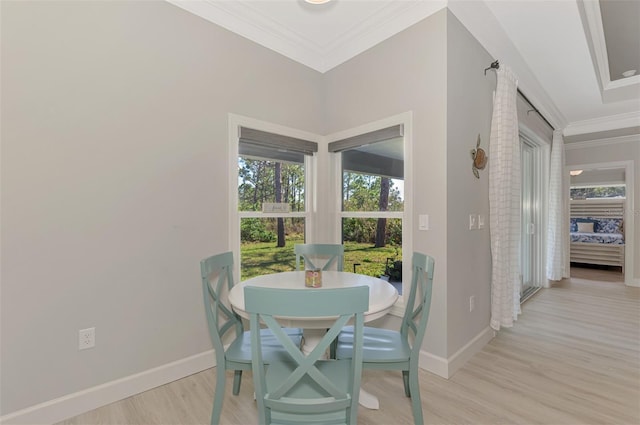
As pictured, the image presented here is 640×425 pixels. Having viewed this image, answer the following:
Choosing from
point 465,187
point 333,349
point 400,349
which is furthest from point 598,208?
point 333,349

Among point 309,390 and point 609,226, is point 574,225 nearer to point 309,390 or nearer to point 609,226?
point 609,226

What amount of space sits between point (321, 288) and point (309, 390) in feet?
1.85

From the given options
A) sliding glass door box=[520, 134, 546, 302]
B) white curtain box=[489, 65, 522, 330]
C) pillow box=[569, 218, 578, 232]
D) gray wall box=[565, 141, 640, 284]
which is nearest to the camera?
white curtain box=[489, 65, 522, 330]

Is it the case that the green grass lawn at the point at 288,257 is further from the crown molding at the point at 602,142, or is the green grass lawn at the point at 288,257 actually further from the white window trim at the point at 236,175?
the crown molding at the point at 602,142

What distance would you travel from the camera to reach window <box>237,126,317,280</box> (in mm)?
2502

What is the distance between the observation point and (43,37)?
5.26ft

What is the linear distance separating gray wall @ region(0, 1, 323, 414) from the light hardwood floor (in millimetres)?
332

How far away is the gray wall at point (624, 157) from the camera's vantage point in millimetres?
4836

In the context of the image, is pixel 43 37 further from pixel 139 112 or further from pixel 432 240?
pixel 432 240

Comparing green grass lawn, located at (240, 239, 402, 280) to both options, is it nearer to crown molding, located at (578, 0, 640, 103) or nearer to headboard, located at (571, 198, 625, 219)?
crown molding, located at (578, 0, 640, 103)

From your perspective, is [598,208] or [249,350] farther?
[598,208]

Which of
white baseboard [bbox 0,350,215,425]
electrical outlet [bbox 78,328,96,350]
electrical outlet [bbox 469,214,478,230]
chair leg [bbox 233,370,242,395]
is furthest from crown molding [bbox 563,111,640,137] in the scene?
electrical outlet [bbox 78,328,96,350]

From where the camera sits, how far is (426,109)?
2205 millimetres

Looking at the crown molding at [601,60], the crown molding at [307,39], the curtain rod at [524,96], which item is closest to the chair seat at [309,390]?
the crown molding at [307,39]
